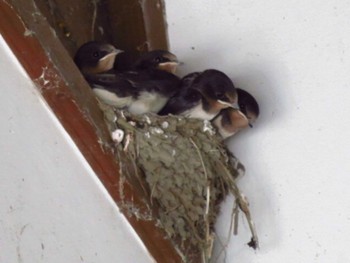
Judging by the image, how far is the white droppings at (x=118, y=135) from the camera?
2209 millimetres

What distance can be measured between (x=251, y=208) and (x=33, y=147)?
663 mm

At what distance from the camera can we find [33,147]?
2072mm

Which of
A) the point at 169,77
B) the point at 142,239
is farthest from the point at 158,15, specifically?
the point at 142,239

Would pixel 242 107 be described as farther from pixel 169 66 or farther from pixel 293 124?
pixel 169 66

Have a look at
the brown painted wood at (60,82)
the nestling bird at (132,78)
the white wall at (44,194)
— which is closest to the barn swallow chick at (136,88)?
the nestling bird at (132,78)

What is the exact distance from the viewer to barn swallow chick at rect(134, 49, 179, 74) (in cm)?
255

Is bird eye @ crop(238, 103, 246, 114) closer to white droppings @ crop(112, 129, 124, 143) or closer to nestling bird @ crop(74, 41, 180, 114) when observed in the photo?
nestling bird @ crop(74, 41, 180, 114)

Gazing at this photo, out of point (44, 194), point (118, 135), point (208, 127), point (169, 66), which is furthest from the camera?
point (169, 66)

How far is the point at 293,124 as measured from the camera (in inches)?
92.9

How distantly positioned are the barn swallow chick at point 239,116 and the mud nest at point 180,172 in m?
0.03

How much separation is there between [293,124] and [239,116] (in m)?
0.16

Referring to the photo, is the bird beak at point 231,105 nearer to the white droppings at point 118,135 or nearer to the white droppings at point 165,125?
the white droppings at point 165,125

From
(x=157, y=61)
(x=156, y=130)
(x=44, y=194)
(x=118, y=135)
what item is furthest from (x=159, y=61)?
(x=44, y=194)

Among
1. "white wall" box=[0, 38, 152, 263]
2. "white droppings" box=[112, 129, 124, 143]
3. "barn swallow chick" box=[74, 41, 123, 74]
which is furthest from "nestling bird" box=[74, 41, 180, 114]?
"white wall" box=[0, 38, 152, 263]
